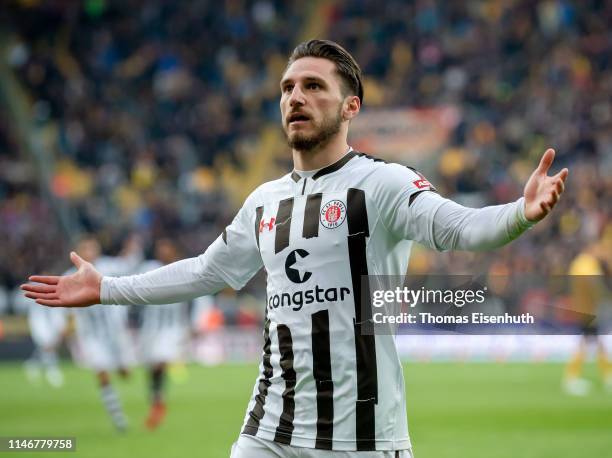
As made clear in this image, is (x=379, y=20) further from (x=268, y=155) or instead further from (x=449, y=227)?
(x=449, y=227)

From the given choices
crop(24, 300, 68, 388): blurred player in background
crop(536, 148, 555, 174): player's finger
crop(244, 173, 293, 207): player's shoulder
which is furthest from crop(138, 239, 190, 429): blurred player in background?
crop(536, 148, 555, 174): player's finger

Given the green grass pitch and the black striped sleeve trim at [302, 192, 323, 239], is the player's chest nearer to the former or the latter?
the black striped sleeve trim at [302, 192, 323, 239]

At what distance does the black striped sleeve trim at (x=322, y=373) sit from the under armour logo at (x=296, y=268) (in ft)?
0.48

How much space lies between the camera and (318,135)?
4059mm

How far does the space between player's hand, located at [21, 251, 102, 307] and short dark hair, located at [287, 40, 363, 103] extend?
1.24m

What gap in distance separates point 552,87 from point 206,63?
918cm

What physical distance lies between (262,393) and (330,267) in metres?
0.59

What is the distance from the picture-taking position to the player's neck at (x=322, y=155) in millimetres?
4113

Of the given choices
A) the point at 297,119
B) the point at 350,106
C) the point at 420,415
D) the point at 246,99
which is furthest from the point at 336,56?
the point at 246,99

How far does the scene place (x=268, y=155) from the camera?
26.8 meters

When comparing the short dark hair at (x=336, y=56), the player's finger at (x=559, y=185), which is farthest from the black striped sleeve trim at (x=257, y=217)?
the player's finger at (x=559, y=185)

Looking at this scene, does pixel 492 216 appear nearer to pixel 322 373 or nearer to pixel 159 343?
pixel 322 373

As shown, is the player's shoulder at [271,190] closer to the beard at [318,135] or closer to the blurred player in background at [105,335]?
the beard at [318,135]

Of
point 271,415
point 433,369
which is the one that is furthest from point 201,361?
point 271,415
